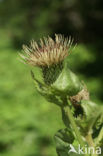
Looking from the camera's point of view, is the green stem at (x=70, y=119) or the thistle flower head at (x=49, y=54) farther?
the thistle flower head at (x=49, y=54)

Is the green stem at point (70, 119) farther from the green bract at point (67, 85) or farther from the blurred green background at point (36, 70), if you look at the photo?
the blurred green background at point (36, 70)

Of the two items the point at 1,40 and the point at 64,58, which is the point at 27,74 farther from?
the point at 64,58

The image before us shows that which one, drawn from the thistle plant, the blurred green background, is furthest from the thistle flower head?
the blurred green background

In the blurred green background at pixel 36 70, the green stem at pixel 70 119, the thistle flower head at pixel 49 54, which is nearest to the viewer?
the green stem at pixel 70 119

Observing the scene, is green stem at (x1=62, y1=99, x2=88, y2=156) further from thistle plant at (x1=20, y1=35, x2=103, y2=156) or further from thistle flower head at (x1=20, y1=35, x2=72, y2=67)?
thistle flower head at (x1=20, y1=35, x2=72, y2=67)

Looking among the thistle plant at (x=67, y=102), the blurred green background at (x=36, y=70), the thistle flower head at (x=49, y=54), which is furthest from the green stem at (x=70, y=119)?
the blurred green background at (x=36, y=70)

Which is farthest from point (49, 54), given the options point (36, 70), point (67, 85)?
point (36, 70)
